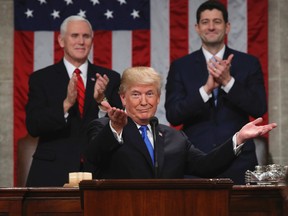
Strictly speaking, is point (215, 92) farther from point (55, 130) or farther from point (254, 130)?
point (254, 130)

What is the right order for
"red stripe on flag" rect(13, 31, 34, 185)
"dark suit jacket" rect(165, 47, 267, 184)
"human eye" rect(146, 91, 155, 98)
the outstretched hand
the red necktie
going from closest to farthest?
1. the outstretched hand
2. "human eye" rect(146, 91, 155, 98)
3. "dark suit jacket" rect(165, 47, 267, 184)
4. the red necktie
5. "red stripe on flag" rect(13, 31, 34, 185)

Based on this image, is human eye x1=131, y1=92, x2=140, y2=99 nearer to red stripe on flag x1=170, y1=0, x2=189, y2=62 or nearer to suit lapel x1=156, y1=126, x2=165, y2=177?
suit lapel x1=156, y1=126, x2=165, y2=177

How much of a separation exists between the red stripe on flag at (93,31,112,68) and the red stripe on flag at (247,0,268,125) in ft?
4.15

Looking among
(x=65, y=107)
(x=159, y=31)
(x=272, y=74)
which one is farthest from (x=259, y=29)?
(x=65, y=107)

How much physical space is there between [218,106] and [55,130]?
4.09ft

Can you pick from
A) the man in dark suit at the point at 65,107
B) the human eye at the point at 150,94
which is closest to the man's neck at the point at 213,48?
the man in dark suit at the point at 65,107

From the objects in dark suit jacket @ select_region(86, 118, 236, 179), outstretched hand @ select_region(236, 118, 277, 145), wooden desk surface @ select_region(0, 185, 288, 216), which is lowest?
wooden desk surface @ select_region(0, 185, 288, 216)

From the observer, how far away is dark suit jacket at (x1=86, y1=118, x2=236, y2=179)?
16.0 feet

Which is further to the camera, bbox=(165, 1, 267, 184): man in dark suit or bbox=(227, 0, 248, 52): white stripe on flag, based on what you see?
bbox=(227, 0, 248, 52): white stripe on flag

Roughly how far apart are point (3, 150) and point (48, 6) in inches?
53.8

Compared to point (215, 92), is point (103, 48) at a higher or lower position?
higher

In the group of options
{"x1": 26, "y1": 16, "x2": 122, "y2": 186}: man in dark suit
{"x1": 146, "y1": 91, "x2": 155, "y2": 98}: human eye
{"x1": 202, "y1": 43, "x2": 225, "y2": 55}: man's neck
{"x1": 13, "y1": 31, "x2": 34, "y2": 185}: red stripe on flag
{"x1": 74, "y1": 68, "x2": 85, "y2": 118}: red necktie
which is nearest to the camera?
{"x1": 146, "y1": 91, "x2": 155, "y2": 98}: human eye

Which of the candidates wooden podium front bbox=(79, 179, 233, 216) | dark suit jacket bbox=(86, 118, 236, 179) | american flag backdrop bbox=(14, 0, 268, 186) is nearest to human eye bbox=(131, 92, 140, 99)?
dark suit jacket bbox=(86, 118, 236, 179)

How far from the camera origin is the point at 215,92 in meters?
6.73
